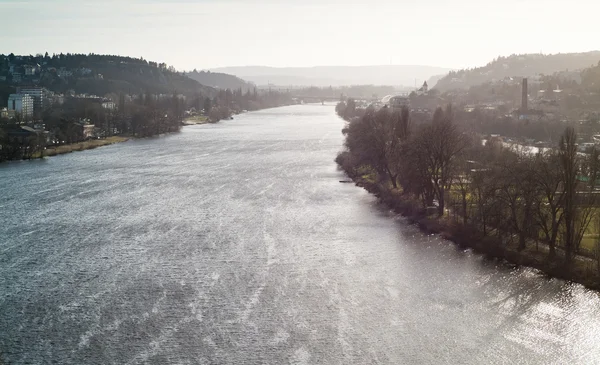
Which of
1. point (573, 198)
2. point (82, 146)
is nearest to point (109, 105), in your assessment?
point (82, 146)

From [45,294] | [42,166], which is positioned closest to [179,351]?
[45,294]

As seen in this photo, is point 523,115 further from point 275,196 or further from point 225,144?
point 275,196

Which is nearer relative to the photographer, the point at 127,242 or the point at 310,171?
the point at 127,242

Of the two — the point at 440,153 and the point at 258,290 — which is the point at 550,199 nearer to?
the point at 440,153

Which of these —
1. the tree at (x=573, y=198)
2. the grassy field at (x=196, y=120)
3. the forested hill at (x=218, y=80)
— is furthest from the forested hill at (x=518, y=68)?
the tree at (x=573, y=198)

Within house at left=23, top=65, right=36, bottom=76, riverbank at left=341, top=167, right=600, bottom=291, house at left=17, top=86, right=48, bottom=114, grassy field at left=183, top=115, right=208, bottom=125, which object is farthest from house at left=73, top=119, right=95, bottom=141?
house at left=23, top=65, right=36, bottom=76

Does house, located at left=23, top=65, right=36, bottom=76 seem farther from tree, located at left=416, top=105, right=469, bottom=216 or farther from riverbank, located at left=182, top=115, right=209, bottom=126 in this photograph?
tree, located at left=416, top=105, right=469, bottom=216
